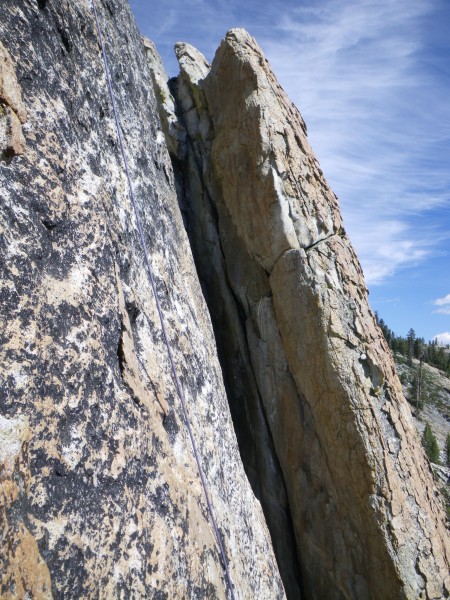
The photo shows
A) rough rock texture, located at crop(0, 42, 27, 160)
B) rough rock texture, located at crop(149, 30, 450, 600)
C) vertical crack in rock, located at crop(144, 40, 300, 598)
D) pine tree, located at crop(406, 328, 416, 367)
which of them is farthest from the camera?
pine tree, located at crop(406, 328, 416, 367)

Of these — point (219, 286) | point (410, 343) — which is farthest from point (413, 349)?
point (219, 286)

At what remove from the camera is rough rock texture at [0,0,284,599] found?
3.17m

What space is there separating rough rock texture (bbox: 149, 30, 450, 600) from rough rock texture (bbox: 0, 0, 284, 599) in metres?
3.71

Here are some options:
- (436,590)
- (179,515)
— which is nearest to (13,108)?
(179,515)

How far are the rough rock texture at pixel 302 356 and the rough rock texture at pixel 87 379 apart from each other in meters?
3.71

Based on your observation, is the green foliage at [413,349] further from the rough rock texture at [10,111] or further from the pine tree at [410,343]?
the rough rock texture at [10,111]

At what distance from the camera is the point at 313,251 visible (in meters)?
9.98

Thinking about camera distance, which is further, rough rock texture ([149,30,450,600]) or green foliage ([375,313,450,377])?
green foliage ([375,313,450,377])

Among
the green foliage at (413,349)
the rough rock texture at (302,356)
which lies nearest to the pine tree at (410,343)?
the green foliage at (413,349)

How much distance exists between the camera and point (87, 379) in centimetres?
371

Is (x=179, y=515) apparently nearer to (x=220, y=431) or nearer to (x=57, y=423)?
(x=57, y=423)

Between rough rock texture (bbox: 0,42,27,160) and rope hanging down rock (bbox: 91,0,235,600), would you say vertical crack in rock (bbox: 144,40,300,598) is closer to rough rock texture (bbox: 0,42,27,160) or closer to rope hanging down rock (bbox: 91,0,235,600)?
rope hanging down rock (bbox: 91,0,235,600)

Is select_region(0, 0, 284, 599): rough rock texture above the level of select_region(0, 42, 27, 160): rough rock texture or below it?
below

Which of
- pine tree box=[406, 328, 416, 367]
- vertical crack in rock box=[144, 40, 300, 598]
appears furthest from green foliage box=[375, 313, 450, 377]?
→ vertical crack in rock box=[144, 40, 300, 598]
